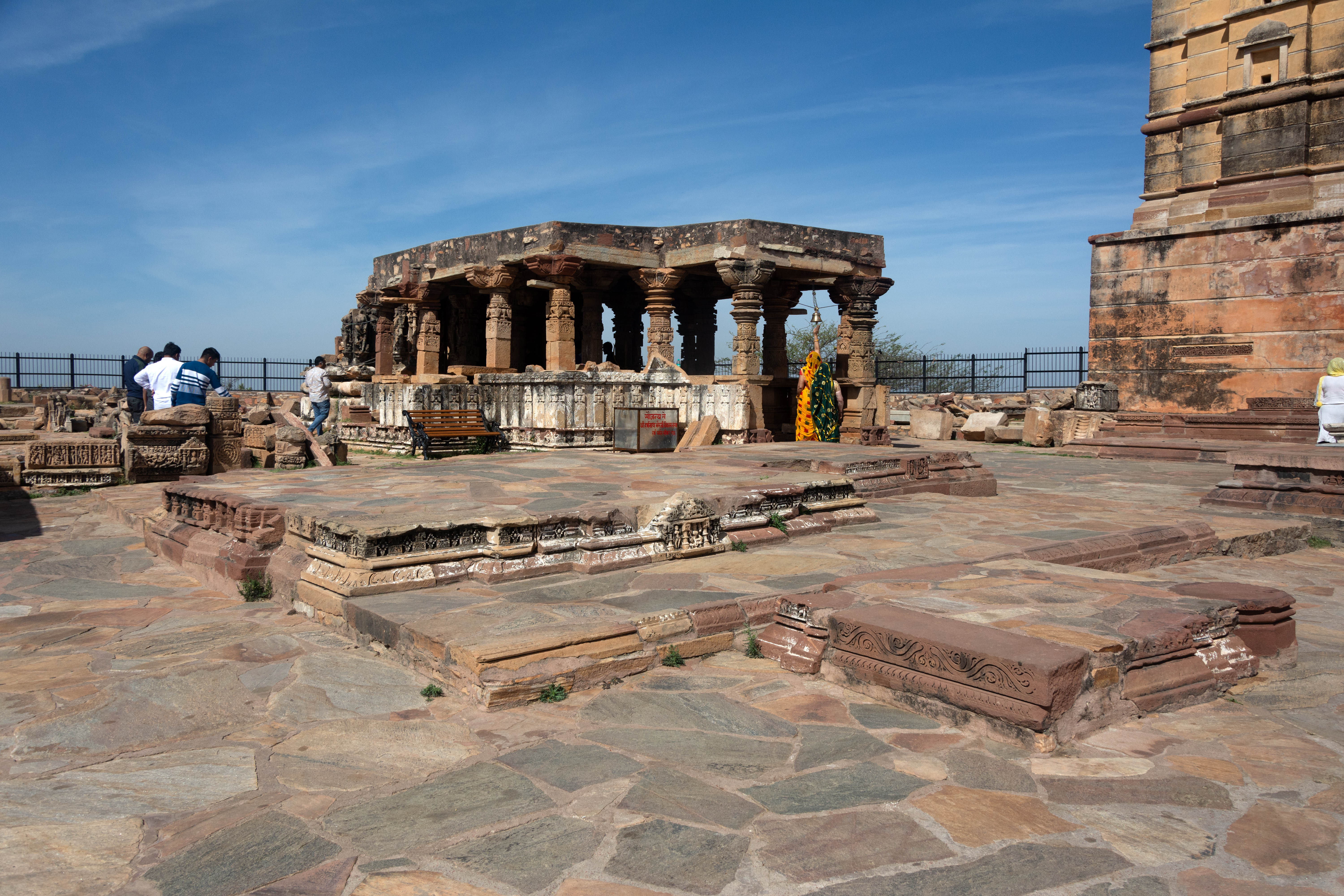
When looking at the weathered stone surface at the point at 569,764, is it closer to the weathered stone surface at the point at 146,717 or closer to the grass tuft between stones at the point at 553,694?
the grass tuft between stones at the point at 553,694

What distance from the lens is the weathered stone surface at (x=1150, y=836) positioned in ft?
6.03

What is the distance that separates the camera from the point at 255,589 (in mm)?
4348

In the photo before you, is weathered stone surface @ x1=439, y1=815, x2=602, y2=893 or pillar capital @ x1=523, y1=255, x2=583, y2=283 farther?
pillar capital @ x1=523, y1=255, x2=583, y2=283

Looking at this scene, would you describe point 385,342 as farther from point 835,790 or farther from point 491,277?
point 835,790

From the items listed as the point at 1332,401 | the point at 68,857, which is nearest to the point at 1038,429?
the point at 1332,401

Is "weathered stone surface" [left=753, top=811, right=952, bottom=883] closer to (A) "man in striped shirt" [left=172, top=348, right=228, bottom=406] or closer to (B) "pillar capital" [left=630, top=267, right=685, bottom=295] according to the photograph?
(A) "man in striped shirt" [left=172, top=348, right=228, bottom=406]

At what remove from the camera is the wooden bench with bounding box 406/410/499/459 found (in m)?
12.1

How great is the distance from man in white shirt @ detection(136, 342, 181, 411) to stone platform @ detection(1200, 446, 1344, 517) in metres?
10.2

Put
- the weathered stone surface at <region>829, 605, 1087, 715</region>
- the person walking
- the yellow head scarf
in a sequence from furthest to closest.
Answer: the person walking
the yellow head scarf
the weathered stone surface at <region>829, 605, 1087, 715</region>

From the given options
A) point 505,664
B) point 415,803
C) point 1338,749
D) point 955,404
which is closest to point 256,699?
point 505,664

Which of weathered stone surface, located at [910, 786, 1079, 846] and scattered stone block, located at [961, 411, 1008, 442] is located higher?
scattered stone block, located at [961, 411, 1008, 442]

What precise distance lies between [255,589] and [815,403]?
8.21m

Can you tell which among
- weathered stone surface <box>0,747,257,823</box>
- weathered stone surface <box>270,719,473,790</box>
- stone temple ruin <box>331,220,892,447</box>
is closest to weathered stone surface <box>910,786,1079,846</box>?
weathered stone surface <box>270,719,473,790</box>

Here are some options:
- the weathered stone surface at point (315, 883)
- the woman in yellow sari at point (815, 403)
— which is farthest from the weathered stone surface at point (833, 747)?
the woman in yellow sari at point (815, 403)
